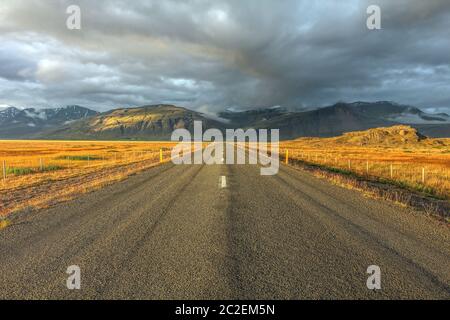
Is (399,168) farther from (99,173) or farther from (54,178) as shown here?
(54,178)

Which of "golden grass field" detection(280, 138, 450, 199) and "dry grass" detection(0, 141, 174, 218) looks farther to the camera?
"golden grass field" detection(280, 138, 450, 199)

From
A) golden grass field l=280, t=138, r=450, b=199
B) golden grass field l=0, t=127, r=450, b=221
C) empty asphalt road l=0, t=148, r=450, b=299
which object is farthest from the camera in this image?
golden grass field l=280, t=138, r=450, b=199

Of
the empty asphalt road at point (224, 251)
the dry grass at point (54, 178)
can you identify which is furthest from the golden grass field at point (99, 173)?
the empty asphalt road at point (224, 251)

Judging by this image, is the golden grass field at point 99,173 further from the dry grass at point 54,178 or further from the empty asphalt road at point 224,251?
the empty asphalt road at point 224,251

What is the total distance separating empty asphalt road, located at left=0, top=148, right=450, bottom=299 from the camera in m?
4.25

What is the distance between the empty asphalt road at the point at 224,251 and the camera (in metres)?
4.25

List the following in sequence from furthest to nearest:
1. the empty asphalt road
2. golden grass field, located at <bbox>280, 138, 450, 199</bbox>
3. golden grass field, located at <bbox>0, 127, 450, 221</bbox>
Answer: golden grass field, located at <bbox>280, 138, 450, 199</bbox> → golden grass field, located at <bbox>0, 127, 450, 221</bbox> → the empty asphalt road

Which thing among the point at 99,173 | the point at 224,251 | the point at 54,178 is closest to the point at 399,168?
the point at 99,173

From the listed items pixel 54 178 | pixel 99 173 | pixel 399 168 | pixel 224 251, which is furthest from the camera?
pixel 399 168

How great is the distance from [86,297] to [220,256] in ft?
7.33

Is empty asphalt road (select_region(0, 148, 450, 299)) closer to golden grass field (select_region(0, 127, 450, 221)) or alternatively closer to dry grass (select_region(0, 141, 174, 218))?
dry grass (select_region(0, 141, 174, 218))

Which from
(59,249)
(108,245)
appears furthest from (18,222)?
(108,245)

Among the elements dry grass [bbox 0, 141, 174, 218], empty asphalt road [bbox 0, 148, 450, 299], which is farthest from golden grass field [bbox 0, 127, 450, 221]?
empty asphalt road [bbox 0, 148, 450, 299]

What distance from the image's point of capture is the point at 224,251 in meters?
5.71
